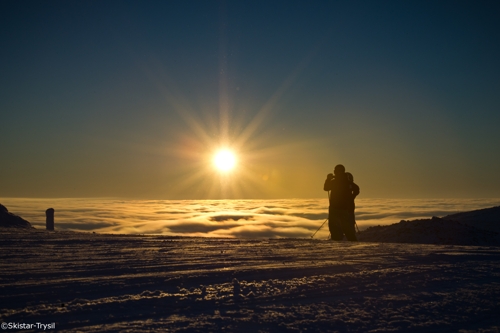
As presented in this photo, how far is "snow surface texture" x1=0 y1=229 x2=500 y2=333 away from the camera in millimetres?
3574

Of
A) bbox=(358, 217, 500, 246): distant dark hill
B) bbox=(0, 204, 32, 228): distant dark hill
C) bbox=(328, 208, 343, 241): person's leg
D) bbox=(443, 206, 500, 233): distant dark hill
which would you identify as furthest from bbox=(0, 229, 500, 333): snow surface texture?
bbox=(443, 206, 500, 233): distant dark hill

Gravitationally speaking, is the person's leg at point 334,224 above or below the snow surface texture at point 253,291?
above

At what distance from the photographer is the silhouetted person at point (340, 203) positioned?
13.2 metres

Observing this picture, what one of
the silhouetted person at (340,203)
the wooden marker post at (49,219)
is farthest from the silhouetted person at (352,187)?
the wooden marker post at (49,219)

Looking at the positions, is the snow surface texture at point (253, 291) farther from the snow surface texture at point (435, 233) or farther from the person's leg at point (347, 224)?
the snow surface texture at point (435, 233)

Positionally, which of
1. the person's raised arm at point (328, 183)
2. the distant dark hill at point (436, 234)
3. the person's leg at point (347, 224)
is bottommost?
the distant dark hill at point (436, 234)

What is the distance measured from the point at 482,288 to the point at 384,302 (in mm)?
1360

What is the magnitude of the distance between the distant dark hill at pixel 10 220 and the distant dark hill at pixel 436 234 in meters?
13.5

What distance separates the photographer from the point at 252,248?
876cm

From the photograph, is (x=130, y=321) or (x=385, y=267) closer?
(x=130, y=321)

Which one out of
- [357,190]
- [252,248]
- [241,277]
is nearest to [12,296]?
[241,277]

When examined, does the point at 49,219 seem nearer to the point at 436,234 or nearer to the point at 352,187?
the point at 352,187

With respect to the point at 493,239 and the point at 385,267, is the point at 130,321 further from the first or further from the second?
the point at 493,239

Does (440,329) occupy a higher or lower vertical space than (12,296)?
lower
